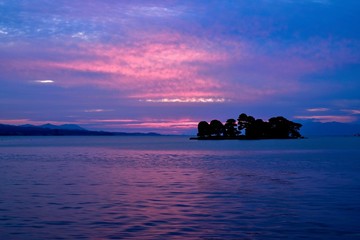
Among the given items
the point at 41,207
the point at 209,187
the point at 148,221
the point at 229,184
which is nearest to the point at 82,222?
the point at 148,221

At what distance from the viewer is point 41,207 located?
25.1 m

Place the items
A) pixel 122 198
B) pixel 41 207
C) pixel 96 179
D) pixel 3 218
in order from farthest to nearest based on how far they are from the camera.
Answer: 1. pixel 96 179
2. pixel 122 198
3. pixel 41 207
4. pixel 3 218

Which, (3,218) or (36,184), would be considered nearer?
(3,218)

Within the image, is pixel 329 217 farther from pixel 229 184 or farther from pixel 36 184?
pixel 36 184

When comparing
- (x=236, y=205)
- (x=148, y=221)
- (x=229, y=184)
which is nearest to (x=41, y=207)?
(x=148, y=221)

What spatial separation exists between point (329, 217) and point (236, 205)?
→ 5407mm

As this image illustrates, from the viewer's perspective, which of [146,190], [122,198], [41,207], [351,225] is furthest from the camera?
[146,190]

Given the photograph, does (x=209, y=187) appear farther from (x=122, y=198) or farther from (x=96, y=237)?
(x=96, y=237)

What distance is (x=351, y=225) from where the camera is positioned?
66.6 feet

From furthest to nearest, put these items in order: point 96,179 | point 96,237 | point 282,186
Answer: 1. point 96,179
2. point 282,186
3. point 96,237

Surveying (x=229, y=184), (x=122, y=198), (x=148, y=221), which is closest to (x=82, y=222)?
(x=148, y=221)

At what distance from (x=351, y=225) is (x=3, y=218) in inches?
645

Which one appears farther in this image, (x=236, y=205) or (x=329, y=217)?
(x=236, y=205)

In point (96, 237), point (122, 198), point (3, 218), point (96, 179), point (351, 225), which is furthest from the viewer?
point (96, 179)
